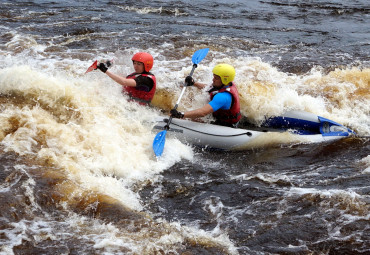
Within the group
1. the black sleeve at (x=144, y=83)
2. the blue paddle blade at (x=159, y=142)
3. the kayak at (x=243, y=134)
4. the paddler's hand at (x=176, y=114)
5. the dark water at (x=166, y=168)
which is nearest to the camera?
the dark water at (x=166, y=168)

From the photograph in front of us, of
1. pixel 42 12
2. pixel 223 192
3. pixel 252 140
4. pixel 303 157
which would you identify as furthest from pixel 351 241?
pixel 42 12

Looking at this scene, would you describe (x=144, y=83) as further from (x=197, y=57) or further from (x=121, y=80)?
(x=197, y=57)

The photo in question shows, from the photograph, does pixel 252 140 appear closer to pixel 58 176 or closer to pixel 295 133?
pixel 295 133

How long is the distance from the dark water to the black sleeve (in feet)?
1.16

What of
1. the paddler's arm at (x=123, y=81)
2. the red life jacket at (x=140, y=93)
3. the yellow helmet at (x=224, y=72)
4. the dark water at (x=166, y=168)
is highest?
the yellow helmet at (x=224, y=72)

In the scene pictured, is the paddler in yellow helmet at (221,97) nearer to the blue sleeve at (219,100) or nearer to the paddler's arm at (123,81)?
the blue sleeve at (219,100)

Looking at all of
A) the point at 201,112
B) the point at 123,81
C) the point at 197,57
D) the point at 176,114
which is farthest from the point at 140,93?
the point at 197,57

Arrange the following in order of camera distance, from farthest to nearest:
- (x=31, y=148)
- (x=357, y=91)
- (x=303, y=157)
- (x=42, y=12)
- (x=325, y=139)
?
(x=42, y=12) → (x=357, y=91) → (x=325, y=139) → (x=303, y=157) → (x=31, y=148)

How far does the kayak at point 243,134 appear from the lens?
6.57 meters

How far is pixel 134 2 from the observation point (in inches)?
634

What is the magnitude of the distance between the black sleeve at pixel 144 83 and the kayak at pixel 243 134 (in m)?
0.57

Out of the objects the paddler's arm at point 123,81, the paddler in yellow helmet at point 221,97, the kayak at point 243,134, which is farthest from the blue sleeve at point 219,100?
the paddler's arm at point 123,81

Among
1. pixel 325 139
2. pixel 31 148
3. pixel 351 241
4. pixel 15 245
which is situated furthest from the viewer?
pixel 325 139

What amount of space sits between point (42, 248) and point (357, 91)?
7.34 m
